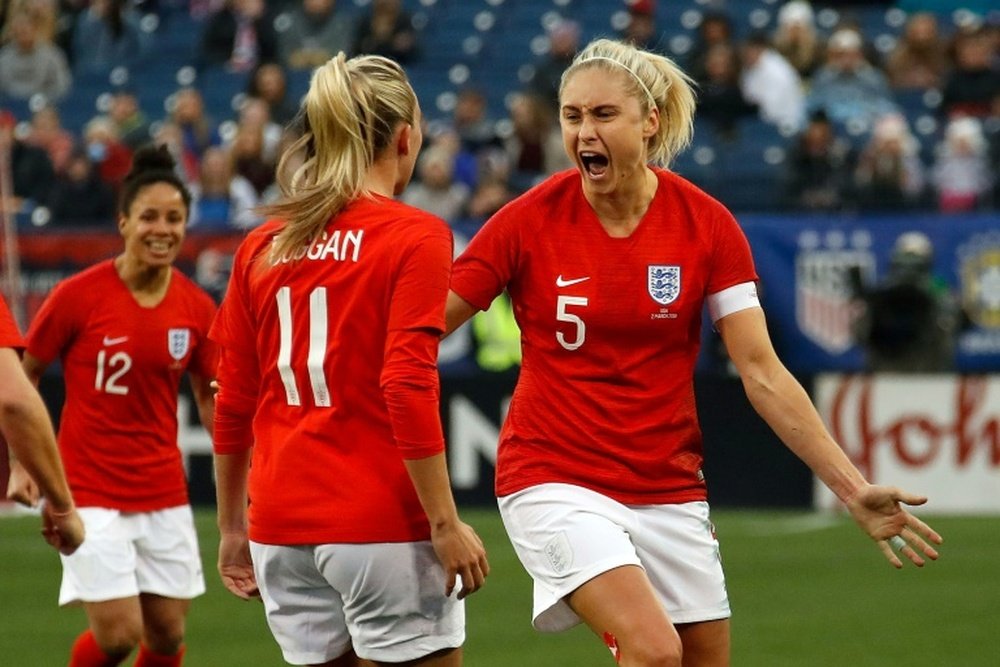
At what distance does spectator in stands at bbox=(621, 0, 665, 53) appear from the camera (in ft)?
58.5

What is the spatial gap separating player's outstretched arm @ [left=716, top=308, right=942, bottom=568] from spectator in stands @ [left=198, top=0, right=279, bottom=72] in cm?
1498

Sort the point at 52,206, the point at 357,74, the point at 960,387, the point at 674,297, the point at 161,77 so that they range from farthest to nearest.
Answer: the point at 161,77
the point at 52,206
the point at 960,387
the point at 674,297
the point at 357,74

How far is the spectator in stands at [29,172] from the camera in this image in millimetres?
17906

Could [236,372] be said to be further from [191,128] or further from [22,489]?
[191,128]

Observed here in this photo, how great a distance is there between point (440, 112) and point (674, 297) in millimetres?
13923

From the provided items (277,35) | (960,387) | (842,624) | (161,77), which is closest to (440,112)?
(277,35)

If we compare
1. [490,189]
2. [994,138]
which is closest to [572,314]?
[490,189]

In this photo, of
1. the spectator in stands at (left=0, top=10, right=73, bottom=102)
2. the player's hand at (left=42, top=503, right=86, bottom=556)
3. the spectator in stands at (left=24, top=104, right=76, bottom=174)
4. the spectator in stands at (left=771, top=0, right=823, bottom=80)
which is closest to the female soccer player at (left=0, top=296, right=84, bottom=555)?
the player's hand at (left=42, top=503, right=86, bottom=556)

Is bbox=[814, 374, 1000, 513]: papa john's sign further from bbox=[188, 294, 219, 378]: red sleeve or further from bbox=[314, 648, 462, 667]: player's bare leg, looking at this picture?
bbox=[314, 648, 462, 667]: player's bare leg

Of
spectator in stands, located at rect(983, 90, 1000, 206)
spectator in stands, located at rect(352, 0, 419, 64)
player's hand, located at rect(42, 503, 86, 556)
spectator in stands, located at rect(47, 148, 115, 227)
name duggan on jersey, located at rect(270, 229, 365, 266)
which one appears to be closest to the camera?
name duggan on jersey, located at rect(270, 229, 365, 266)

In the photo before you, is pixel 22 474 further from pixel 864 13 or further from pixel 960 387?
pixel 864 13

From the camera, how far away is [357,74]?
4.71 metres

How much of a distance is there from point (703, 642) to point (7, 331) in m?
2.11

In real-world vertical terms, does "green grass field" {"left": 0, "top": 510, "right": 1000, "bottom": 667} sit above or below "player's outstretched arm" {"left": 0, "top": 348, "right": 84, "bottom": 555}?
below
